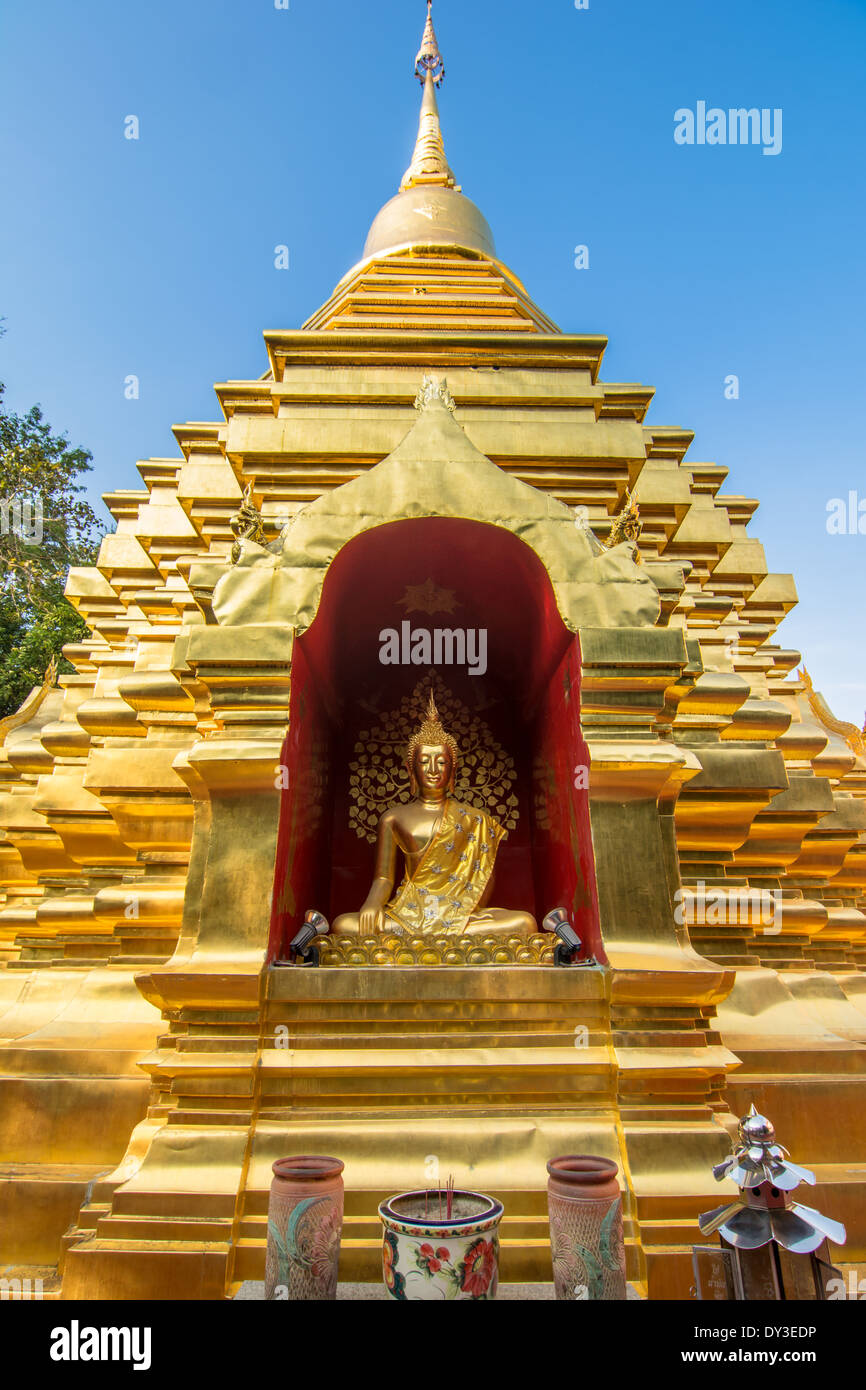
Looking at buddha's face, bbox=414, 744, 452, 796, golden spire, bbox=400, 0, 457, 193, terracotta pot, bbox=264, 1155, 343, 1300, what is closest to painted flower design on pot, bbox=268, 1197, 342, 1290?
terracotta pot, bbox=264, 1155, 343, 1300

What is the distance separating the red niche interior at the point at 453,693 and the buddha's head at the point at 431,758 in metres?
0.77

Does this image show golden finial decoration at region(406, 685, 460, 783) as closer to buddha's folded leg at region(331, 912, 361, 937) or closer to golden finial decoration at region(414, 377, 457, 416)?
buddha's folded leg at region(331, 912, 361, 937)

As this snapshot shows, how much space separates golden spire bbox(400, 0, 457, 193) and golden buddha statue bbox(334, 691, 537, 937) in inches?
459

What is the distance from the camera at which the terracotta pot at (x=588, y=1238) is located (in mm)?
3379

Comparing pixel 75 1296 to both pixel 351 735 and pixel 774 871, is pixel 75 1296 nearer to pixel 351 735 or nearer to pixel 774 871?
pixel 351 735

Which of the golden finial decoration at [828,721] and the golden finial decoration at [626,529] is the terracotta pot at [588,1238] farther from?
the golden finial decoration at [828,721]

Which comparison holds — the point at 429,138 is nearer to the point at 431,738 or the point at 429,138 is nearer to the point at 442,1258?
the point at 431,738

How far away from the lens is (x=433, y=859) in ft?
22.1

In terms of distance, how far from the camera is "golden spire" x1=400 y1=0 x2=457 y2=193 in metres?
15.4

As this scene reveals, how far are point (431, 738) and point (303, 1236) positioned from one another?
4.18 metres

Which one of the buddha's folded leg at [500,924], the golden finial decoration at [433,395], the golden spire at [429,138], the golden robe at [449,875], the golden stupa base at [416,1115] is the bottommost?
the golden stupa base at [416,1115]

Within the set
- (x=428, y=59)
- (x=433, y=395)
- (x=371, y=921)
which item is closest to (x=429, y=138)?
(x=428, y=59)

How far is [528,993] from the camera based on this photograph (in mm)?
4719

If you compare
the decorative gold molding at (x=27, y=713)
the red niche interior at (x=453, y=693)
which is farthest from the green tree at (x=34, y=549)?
the red niche interior at (x=453, y=693)
